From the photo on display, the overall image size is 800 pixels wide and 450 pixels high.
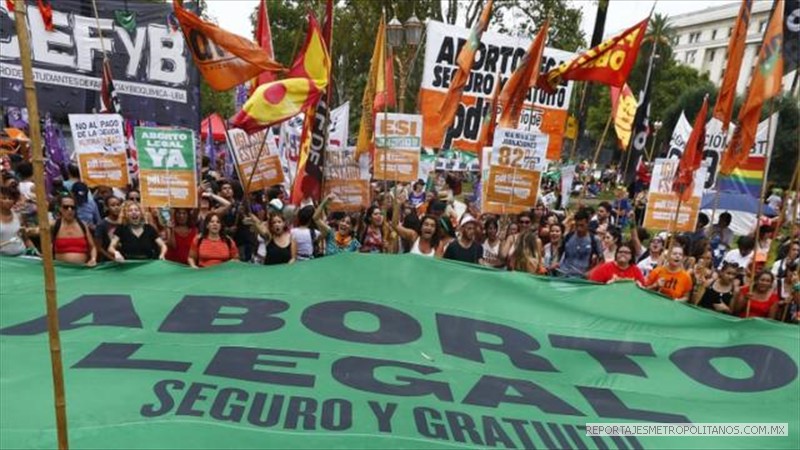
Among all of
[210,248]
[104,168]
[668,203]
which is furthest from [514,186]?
[104,168]

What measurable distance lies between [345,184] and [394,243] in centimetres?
121

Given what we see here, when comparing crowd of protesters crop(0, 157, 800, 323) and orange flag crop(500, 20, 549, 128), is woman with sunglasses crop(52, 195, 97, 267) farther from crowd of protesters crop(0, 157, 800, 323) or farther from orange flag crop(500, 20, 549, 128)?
orange flag crop(500, 20, 549, 128)

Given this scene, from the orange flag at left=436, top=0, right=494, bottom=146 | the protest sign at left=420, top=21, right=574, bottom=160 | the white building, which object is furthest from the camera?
the white building

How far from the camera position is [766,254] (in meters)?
8.51

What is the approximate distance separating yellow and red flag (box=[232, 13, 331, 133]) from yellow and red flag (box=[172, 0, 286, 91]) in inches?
10.1

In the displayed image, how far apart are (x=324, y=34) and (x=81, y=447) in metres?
Answer: 6.01

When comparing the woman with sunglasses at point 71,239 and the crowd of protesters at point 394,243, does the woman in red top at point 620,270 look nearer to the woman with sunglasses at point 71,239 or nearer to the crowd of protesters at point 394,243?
the crowd of protesters at point 394,243

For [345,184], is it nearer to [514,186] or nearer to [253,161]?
[253,161]

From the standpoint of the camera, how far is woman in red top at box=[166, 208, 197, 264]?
20.2 ft

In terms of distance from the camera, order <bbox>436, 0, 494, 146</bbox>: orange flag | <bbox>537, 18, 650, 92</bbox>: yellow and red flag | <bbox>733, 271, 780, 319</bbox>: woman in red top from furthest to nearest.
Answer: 1. <bbox>436, 0, 494, 146</bbox>: orange flag
2. <bbox>537, 18, 650, 92</bbox>: yellow and red flag
3. <bbox>733, 271, 780, 319</bbox>: woman in red top

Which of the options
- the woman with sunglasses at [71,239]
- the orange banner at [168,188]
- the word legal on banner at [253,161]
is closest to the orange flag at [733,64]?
the word legal on banner at [253,161]

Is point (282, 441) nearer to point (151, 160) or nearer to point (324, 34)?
point (151, 160)

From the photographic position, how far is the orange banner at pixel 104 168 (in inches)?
280

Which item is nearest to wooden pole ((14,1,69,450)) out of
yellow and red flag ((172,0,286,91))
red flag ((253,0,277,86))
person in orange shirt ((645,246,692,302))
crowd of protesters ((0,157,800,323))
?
crowd of protesters ((0,157,800,323))
